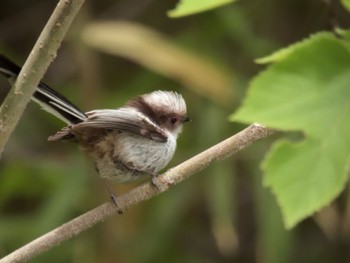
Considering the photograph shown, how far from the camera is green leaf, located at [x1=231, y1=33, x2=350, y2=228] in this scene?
2.01 ft

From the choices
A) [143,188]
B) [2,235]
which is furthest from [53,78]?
[143,188]

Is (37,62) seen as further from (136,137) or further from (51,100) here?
(136,137)

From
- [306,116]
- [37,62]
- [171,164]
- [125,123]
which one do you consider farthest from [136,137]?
[171,164]

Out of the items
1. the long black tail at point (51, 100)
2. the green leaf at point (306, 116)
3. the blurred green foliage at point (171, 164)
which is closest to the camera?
the green leaf at point (306, 116)

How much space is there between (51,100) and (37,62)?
347 millimetres

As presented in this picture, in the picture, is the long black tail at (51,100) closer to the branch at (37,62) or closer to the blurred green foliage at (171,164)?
the branch at (37,62)

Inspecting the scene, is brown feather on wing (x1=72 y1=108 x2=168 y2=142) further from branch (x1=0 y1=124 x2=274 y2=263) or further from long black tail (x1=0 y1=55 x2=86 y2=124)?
branch (x1=0 y1=124 x2=274 y2=263)

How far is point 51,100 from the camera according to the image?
55.8 inches

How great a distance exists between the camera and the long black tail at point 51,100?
1286mm

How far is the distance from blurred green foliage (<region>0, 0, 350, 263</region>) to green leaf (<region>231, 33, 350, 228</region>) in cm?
201

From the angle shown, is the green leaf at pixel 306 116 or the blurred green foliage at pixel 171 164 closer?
the green leaf at pixel 306 116

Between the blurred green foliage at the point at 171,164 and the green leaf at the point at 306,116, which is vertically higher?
the green leaf at the point at 306,116

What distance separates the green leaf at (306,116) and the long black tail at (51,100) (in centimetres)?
72

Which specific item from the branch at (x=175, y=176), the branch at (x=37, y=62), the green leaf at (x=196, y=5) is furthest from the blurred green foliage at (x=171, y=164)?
the green leaf at (x=196, y=5)
